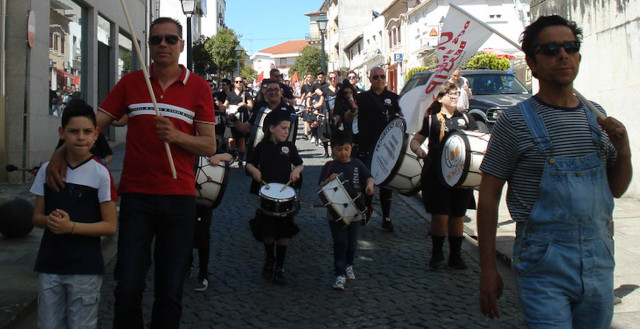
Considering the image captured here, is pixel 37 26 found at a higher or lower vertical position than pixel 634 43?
higher

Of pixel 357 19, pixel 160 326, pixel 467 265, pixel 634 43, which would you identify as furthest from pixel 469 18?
pixel 357 19

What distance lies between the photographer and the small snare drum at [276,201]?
6.31 meters

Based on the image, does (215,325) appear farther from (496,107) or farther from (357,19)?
(357,19)

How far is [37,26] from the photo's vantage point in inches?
520

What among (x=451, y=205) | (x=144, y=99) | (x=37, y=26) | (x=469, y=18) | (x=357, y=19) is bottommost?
(x=451, y=205)

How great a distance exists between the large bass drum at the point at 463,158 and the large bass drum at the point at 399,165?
49 cm

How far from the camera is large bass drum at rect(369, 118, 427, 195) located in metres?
7.25

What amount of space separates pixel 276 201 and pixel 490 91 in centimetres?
1050

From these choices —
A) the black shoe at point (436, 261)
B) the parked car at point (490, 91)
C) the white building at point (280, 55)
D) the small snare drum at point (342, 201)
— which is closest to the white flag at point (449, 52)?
the small snare drum at point (342, 201)

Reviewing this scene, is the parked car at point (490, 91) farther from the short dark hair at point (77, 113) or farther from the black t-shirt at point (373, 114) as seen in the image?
the short dark hair at point (77, 113)

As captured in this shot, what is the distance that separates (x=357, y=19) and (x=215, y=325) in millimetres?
74197

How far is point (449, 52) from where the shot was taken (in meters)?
5.77

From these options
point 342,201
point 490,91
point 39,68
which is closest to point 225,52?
point 490,91

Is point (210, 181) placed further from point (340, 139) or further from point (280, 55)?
point (280, 55)
